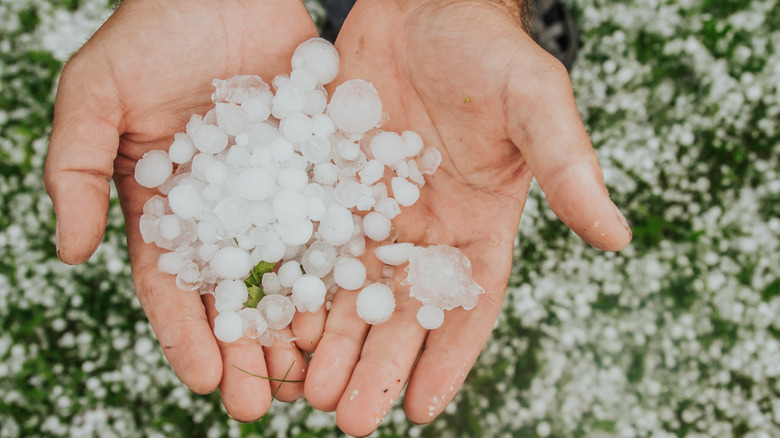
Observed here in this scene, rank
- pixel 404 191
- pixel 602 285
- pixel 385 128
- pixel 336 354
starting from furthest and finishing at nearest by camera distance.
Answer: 1. pixel 602 285
2. pixel 385 128
3. pixel 404 191
4. pixel 336 354

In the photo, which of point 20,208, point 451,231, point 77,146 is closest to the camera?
point 77,146

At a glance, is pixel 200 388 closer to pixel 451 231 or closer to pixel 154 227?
pixel 154 227

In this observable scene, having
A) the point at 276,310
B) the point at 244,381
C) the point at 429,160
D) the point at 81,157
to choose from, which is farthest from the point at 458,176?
the point at 81,157

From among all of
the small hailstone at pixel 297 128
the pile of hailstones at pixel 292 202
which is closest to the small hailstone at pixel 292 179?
the pile of hailstones at pixel 292 202

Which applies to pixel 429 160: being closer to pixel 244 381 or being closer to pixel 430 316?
pixel 430 316

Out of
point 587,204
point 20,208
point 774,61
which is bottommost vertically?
point 20,208

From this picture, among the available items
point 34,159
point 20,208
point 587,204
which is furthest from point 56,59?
point 587,204
